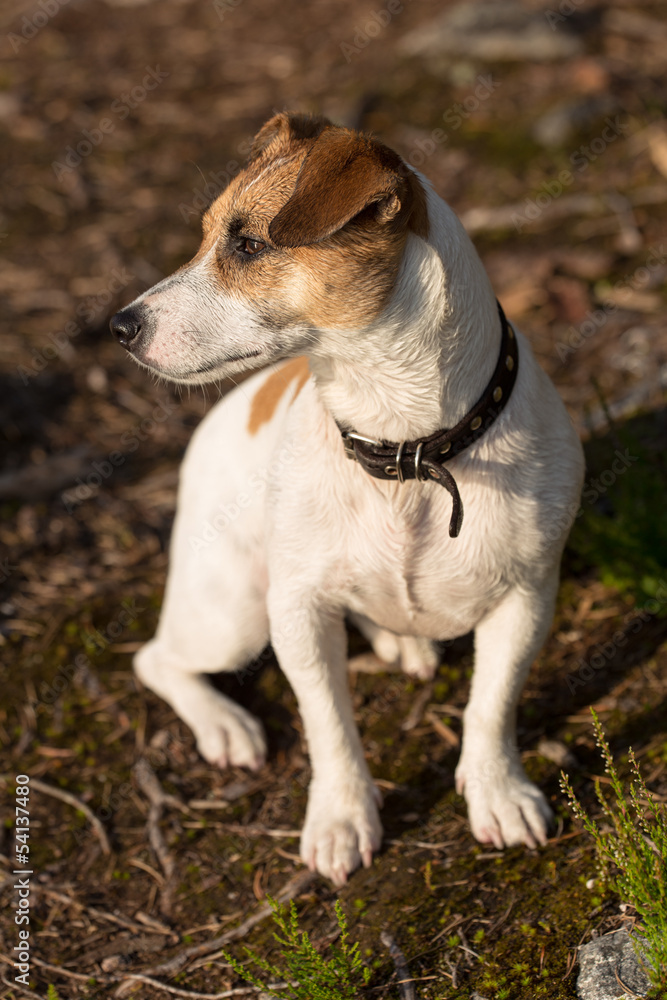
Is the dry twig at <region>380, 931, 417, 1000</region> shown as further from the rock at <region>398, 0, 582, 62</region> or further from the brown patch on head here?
the rock at <region>398, 0, 582, 62</region>

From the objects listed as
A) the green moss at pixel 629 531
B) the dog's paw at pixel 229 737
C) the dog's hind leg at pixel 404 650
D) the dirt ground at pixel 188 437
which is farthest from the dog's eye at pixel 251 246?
the dog's paw at pixel 229 737

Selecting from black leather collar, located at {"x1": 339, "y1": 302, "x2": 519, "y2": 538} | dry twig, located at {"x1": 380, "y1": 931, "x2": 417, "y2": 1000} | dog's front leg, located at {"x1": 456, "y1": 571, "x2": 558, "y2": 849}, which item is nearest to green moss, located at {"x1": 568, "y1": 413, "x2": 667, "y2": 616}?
dog's front leg, located at {"x1": 456, "y1": 571, "x2": 558, "y2": 849}

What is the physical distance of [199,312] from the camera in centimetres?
244

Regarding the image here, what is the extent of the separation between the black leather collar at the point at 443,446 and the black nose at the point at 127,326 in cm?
67

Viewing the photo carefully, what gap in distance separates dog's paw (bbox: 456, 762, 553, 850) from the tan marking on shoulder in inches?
57.9

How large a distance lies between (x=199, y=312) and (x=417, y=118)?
5.64 meters

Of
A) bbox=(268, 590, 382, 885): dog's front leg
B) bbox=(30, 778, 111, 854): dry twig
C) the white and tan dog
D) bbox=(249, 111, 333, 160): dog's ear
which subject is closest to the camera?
the white and tan dog

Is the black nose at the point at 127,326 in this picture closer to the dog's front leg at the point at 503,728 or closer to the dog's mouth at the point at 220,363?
the dog's mouth at the point at 220,363

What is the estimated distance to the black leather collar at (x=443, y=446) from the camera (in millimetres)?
2486

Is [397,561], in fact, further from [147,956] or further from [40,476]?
[40,476]

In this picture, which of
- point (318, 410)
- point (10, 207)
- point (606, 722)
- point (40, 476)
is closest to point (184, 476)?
point (318, 410)

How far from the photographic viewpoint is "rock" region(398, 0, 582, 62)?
24.6ft

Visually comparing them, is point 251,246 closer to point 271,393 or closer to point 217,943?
point 271,393

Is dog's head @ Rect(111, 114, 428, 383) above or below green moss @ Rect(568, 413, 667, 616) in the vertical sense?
above
